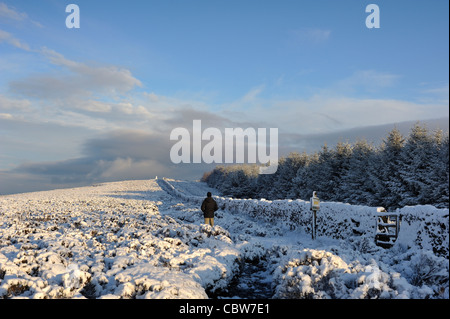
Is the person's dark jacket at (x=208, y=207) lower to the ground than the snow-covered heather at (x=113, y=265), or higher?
higher

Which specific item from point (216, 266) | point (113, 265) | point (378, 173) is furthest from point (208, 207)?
point (378, 173)

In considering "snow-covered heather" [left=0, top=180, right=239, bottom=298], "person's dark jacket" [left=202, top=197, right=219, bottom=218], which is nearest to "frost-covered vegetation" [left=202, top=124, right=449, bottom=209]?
"person's dark jacket" [left=202, top=197, right=219, bottom=218]

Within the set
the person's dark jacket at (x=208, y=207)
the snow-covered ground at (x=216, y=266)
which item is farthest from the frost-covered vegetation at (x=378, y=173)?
the person's dark jacket at (x=208, y=207)

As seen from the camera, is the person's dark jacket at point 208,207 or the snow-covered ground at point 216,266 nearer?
the snow-covered ground at point 216,266

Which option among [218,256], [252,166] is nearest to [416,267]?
[218,256]

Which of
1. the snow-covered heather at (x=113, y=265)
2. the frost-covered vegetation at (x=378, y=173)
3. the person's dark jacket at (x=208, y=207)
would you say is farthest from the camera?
the frost-covered vegetation at (x=378, y=173)

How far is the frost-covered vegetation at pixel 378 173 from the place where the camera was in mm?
29684

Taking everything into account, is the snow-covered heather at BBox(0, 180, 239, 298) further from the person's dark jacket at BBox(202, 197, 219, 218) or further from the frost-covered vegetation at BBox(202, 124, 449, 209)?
the frost-covered vegetation at BBox(202, 124, 449, 209)

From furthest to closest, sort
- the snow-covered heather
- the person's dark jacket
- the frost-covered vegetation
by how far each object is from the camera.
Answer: the frost-covered vegetation
the person's dark jacket
the snow-covered heather

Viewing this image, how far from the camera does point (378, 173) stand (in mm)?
36188

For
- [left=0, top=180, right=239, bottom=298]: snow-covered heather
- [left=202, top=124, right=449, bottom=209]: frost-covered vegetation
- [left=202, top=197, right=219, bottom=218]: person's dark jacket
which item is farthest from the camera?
[left=202, top=124, right=449, bottom=209]: frost-covered vegetation

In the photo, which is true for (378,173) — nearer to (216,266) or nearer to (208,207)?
(208,207)

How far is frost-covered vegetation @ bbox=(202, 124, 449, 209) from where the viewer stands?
29.7m

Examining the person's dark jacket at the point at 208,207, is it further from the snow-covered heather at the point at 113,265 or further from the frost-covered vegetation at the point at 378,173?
the frost-covered vegetation at the point at 378,173
